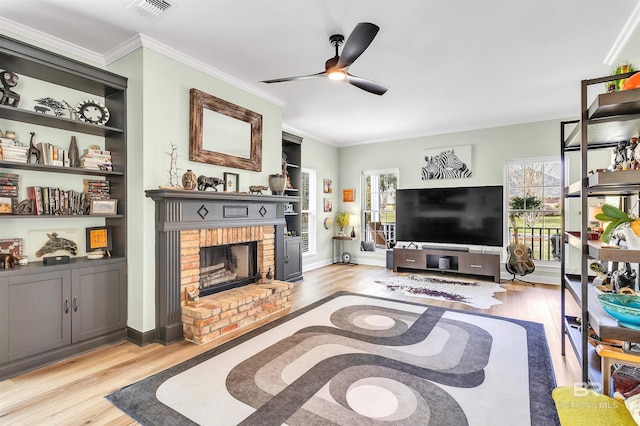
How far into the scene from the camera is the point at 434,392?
2.06 m

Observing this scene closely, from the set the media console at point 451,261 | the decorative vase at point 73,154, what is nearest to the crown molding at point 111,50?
the decorative vase at point 73,154

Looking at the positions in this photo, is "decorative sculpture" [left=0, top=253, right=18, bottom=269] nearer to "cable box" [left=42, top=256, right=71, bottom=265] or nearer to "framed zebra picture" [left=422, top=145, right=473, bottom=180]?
"cable box" [left=42, top=256, right=71, bottom=265]

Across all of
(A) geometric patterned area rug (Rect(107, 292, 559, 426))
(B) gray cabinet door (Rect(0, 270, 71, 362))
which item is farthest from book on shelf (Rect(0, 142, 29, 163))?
(A) geometric patterned area rug (Rect(107, 292, 559, 426))

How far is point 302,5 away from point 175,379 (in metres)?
2.92

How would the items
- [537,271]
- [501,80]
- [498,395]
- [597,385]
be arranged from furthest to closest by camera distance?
[537,271] < [501,80] < [498,395] < [597,385]

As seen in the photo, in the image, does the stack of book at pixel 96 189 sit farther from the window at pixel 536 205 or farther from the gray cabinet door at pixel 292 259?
the window at pixel 536 205

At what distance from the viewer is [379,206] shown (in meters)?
6.95

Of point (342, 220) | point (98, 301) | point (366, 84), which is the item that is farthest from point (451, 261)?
point (98, 301)

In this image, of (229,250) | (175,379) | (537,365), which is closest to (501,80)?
(537,365)

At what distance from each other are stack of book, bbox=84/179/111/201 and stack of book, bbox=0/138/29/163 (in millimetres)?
515

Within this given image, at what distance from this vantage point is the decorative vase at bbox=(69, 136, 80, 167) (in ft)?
9.31

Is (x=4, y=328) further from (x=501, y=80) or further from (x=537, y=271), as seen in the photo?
(x=537, y=271)

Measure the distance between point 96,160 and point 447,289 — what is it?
4.77 meters

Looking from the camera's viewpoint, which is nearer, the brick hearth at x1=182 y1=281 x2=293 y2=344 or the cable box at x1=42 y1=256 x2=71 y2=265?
the cable box at x1=42 y1=256 x2=71 y2=265
